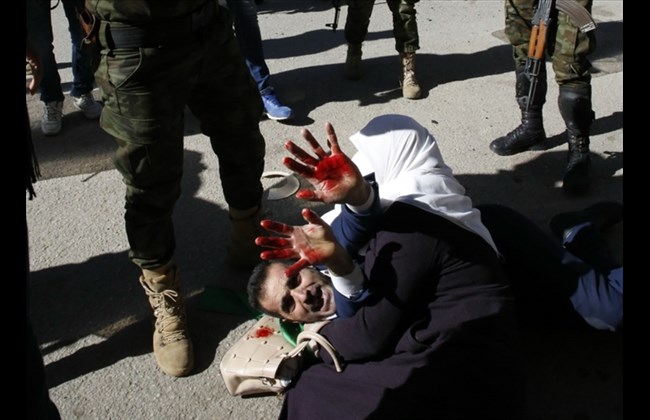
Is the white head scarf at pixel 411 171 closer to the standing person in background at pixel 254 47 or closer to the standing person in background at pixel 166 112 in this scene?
the standing person in background at pixel 166 112

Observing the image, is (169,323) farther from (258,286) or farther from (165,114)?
(165,114)

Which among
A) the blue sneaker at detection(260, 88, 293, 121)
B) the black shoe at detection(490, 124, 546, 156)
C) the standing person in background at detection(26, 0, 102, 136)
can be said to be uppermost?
the standing person in background at detection(26, 0, 102, 136)

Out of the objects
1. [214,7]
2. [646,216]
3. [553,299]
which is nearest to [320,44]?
[214,7]

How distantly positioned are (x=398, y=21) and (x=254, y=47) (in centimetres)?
95

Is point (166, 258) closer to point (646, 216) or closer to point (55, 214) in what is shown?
point (55, 214)

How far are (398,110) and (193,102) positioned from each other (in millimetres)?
1991

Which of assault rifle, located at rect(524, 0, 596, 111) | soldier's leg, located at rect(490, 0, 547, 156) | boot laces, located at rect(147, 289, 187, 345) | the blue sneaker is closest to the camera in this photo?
boot laces, located at rect(147, 289, 187, 345)

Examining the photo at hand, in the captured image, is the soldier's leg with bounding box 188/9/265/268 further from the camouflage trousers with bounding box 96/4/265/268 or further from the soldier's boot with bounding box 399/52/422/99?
the soldier's boot with bounding box 399/52/422/99

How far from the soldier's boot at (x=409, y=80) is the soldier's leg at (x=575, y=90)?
3.81 ft

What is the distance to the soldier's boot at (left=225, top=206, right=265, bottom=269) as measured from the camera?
9.38ft

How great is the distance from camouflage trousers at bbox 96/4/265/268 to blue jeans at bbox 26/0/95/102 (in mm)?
1675

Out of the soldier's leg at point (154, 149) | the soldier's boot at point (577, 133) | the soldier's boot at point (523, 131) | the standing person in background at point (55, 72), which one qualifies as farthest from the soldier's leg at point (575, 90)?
the standing person in background at point (55, 72)

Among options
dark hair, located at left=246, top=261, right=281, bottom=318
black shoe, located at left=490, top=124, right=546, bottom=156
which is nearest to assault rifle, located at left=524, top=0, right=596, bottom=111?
black shoe, located at left=490, top=124, right=546, bottom=156

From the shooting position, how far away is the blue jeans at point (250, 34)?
397 centimetres
